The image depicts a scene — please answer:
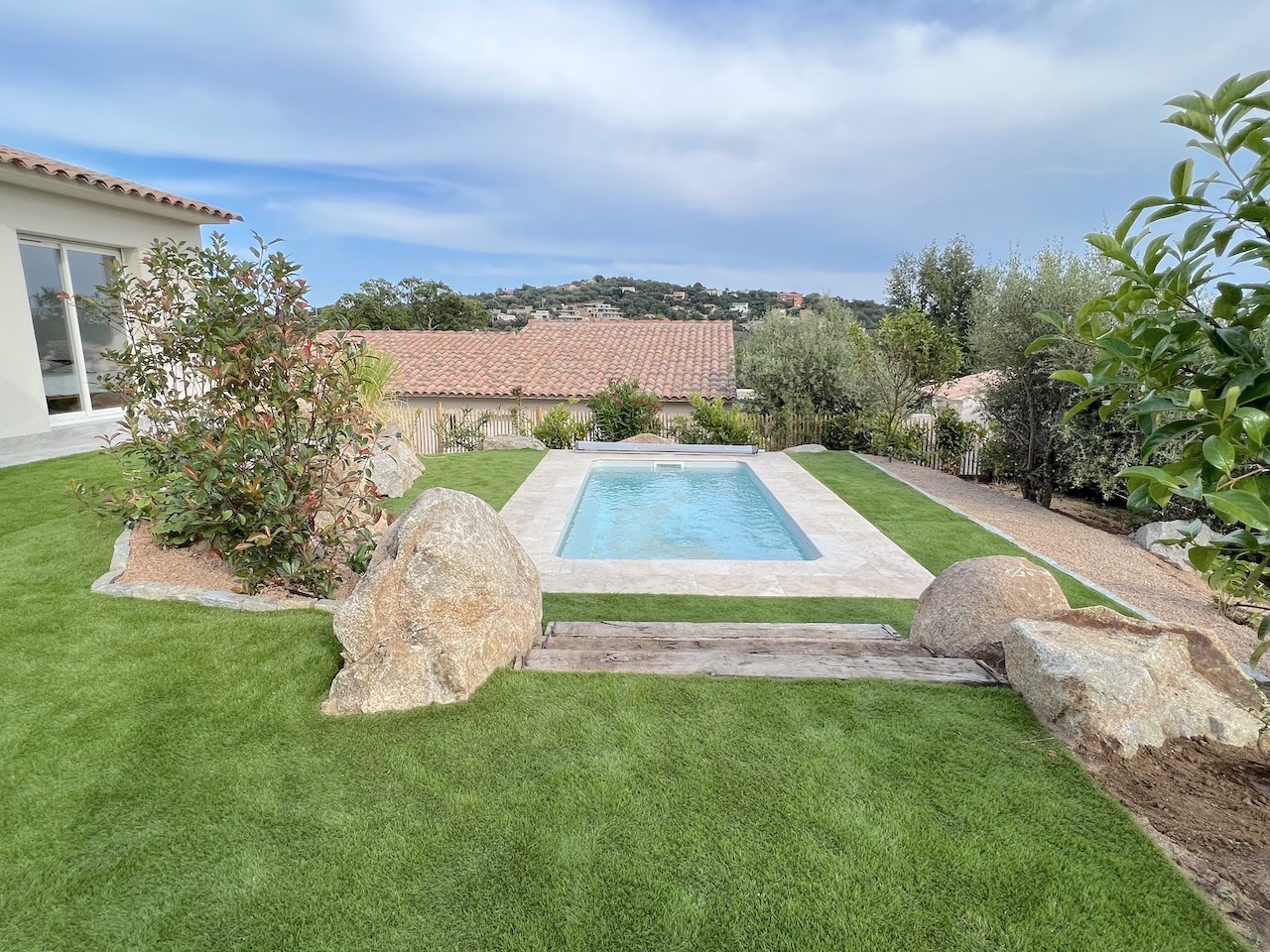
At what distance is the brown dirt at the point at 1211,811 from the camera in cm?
266

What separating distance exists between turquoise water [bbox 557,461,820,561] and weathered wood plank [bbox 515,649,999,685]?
4.53m

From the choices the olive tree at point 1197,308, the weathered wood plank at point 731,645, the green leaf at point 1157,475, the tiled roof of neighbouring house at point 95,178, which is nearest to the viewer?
the green leaf at point 1157,475

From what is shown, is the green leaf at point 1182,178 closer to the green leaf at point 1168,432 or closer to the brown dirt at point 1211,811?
the green leaf at point 1168,432

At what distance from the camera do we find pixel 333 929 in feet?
8.48

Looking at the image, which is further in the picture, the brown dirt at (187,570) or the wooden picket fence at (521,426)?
the wooden picket fence at (521,426)

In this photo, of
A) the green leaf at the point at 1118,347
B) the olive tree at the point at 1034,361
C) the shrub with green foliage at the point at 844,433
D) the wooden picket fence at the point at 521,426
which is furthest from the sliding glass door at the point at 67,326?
the shrub with green foliage at the point at 844,433

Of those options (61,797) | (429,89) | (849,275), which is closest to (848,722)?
(61,797)

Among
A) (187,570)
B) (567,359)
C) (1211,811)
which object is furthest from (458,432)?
(1211,811)

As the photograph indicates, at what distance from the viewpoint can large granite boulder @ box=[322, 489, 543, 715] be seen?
4.05 meters

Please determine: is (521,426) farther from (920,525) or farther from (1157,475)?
(1157,475)

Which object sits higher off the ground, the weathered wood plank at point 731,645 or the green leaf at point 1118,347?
the green leaf at point 1118,347

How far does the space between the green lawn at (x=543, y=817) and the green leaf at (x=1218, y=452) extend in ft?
7.01

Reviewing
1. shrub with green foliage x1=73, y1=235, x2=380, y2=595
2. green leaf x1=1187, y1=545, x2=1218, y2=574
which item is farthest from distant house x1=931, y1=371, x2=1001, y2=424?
green leaf x1=1187, y1=545, x2=1218, y2=574

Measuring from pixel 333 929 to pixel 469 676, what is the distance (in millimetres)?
1655
